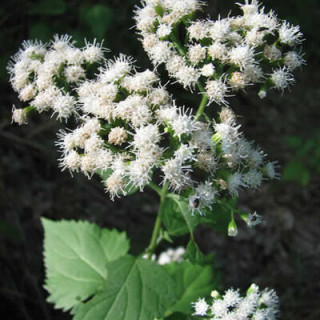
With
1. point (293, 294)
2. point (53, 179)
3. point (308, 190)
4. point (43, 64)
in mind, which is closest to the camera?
point (43, 64)

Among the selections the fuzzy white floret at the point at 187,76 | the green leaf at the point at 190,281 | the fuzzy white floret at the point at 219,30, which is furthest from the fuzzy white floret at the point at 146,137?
the green leaf at the point at 190,281

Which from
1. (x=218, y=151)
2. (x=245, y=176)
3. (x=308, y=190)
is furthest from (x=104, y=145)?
(x=308, y=190)

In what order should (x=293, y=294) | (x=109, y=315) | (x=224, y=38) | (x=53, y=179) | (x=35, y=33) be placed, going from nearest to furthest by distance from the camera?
1. (x=109, y=315)
2. (x=224, y=38)
3. (x=35, y=33)
4. (x=293, y=294)
5. (x=53, y=179)

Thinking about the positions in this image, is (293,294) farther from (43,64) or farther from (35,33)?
(35,33)

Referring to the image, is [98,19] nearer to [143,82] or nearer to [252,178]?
[143,82]

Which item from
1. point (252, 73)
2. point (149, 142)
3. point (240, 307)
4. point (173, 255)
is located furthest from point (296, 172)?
point (149, 142)

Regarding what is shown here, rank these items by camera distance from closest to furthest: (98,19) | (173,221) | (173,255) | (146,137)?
(146,137) → (173,221) → (98,19) → (173,255)

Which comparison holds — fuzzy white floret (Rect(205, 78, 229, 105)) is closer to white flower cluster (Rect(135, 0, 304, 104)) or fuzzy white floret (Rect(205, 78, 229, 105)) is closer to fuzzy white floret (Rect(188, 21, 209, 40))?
white flower cluster (Rect(135, 0, 304, 104))
